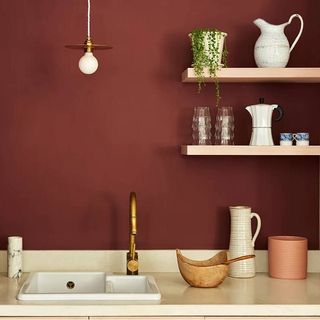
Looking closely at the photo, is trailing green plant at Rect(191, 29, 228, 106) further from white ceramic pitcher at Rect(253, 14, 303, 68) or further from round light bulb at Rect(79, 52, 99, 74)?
round light bulb at Rect(79, 52, 99, 74)

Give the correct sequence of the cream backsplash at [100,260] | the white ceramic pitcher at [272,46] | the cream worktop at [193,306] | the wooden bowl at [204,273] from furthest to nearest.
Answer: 1. the cream backsplash at [100,260]
2. the white ceramic pitcher at [272,46]
3. the wooden bowl at [204,273]
4. the cream worktop at [193,306]

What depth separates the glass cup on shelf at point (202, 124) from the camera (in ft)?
11.2

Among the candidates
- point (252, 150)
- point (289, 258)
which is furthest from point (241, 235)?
point (252, 150)

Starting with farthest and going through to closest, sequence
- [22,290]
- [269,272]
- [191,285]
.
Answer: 1. [269,272]
2. [191,285]
3. [22,290]

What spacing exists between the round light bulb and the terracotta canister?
1066 mm

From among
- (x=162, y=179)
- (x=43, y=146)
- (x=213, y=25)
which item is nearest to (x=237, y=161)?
(x=162, y=179)

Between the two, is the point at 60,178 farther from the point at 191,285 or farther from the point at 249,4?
the point at 249,4

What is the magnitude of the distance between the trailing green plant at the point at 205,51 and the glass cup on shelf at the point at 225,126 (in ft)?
0.56

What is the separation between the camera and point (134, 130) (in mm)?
3537

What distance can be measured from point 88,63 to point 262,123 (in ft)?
2.59

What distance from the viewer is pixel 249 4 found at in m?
3.55

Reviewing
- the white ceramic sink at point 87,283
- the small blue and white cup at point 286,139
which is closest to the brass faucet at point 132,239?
the white ceramic sink at point 87,283

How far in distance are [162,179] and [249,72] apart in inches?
24.7

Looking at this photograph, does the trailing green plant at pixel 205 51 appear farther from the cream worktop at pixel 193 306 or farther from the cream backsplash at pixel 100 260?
the cream worktop at pixel 193 306
